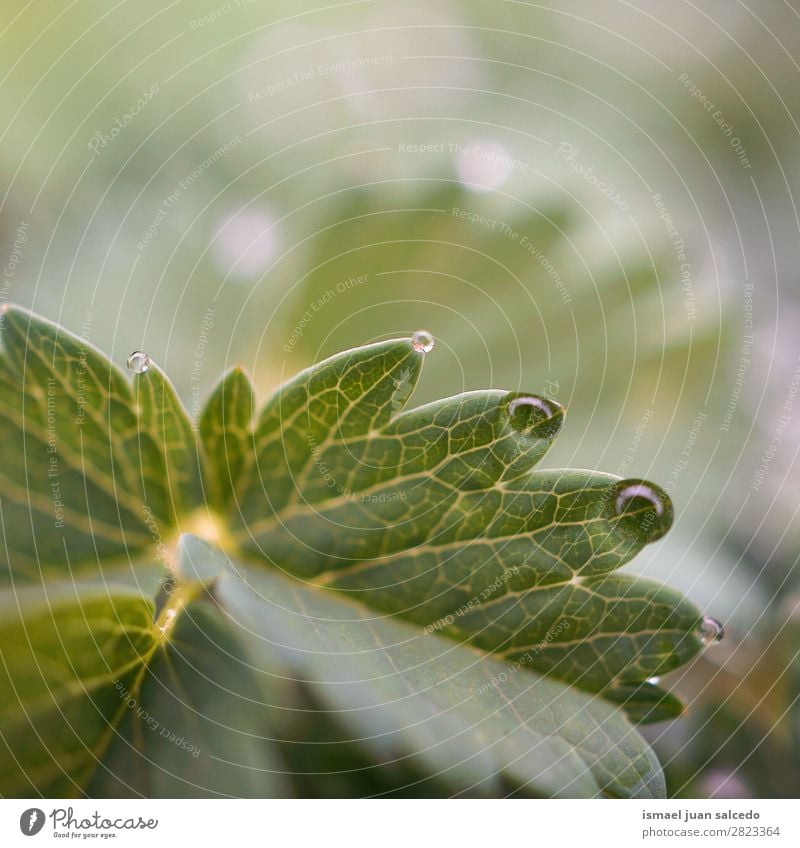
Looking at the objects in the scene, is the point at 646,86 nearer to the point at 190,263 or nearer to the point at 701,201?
the point at 701,201

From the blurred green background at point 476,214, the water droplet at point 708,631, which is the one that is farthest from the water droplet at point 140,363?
the water droplet at point 708,631

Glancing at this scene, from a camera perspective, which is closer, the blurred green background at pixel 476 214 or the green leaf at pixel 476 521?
the green leaf at pixel 476 521

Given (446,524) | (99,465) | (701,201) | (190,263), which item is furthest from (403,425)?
(701,201)

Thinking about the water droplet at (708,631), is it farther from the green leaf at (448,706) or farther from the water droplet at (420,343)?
the water droplet at (420,343)

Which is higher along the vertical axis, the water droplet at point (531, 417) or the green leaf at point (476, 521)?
the water droplet at point (531, 417)

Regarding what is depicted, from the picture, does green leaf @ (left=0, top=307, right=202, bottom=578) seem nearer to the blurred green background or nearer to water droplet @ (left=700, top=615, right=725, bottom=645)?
the blurred green background
